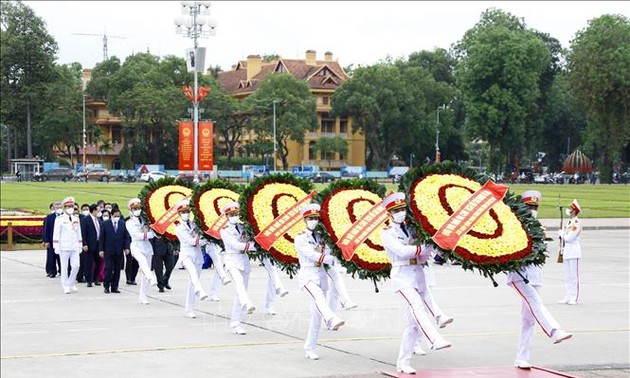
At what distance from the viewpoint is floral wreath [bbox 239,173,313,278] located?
1410 cm

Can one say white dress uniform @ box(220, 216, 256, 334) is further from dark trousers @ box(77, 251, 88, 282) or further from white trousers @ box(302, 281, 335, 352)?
dark trousers @ box(77, 251, 88, 282)

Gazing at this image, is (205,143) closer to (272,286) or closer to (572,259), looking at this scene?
(572,259)

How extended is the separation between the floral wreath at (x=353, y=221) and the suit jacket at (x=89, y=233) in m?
7.87

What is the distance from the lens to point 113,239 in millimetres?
19219

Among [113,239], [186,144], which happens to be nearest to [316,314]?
[113,239]

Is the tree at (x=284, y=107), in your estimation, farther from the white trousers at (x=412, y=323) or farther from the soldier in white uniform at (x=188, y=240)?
the white trousers at (x=412, y=323)

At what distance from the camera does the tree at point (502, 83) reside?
79000mm

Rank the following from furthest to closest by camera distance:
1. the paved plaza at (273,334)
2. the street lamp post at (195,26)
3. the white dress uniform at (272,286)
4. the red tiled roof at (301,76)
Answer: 1. the red tiled roof at (301,76)
2. the street lamp post at (195,26)
3. the white dress uniform at (272,286)
4. the paved plaza at (273,334)

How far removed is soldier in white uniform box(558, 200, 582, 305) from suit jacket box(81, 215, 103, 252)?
29.3 feet

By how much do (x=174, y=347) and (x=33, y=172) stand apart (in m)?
79.8

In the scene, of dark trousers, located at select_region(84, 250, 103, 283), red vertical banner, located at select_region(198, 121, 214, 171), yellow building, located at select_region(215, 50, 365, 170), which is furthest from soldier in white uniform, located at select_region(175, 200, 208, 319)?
yellow building, located at select_region(215, 50, 365, 170)

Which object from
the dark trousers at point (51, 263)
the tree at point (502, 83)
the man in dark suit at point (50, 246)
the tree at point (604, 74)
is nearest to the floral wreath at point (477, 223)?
the man in dark suit at point (50, 246)

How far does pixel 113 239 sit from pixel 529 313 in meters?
10.2

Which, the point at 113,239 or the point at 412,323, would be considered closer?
the point at 412,323
